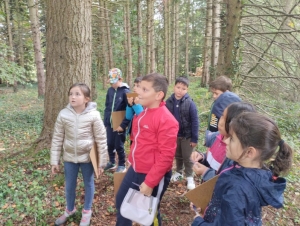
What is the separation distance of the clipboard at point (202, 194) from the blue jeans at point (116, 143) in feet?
8.01

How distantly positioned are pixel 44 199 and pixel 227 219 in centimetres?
271

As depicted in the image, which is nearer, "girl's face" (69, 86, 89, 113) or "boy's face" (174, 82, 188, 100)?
"girl's face" (69, 86, 89, 113)

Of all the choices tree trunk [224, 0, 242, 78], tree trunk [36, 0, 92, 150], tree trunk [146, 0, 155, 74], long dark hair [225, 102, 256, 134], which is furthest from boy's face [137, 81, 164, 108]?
tree trunk [146, 0, 155, 74]

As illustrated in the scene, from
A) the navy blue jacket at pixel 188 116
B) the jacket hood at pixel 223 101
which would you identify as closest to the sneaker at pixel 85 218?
the navy blue jacket at pixel 188 116

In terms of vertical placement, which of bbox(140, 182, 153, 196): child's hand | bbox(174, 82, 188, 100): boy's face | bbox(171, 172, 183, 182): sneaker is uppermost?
bbox(174, 82, 188, 100): boy's face

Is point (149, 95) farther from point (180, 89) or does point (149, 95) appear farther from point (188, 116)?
point (188, 116)

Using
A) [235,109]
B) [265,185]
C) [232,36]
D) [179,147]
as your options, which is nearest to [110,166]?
[179,147]

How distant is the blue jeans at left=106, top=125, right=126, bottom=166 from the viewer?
4148 millimetres

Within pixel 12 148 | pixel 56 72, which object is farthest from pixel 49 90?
pixel 12 148

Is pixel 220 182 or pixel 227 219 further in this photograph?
pixel 220 182

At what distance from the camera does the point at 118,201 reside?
2314 millimetres

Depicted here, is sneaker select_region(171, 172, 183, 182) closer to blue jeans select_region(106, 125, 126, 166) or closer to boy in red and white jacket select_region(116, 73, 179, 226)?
blue jeans select_region(106, 125, 126, 166)

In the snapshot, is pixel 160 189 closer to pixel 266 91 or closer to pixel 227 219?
pixel 227 219

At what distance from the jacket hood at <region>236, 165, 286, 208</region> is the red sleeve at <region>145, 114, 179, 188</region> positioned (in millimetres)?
797
